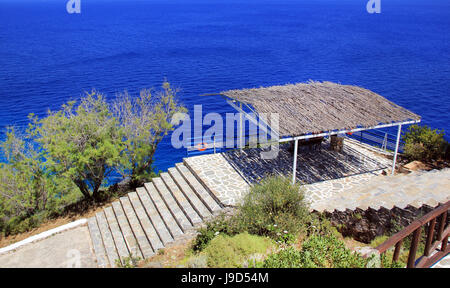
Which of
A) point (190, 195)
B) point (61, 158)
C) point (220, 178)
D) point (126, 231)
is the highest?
point (61, 158)

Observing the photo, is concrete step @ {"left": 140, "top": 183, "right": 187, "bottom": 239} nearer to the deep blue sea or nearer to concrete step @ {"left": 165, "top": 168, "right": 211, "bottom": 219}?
concrete step @ {"left": 165, "top": 168, "right": 211, "bottom": 219}

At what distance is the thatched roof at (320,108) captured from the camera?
12266 millimetres

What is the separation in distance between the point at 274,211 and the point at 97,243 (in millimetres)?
6627

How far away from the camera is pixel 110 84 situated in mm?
37875

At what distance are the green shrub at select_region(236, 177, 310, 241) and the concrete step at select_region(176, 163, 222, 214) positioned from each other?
1361 mm

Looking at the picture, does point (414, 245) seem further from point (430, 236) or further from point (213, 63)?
point (213, 63)

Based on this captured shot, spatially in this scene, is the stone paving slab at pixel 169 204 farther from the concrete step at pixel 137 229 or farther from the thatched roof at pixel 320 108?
the thatched roof at pixel 320 108

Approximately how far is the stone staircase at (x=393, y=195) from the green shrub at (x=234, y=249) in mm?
3012

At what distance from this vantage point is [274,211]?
9641 mm

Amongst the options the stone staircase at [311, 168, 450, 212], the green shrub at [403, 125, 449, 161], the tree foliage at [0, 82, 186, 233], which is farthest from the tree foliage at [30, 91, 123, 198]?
the green shrub at [403, 125, 449, 161]

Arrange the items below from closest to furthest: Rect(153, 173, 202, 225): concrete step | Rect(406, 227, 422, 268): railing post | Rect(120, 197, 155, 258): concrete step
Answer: Rect(406, 227, 422, 268): railing post
Rect(120, 197, 155, 258): concrete step
Rect(153, 173, 202, 225): concrete step

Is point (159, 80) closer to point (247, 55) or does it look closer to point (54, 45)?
point (247, 55)

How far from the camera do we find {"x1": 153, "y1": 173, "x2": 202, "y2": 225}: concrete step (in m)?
11.3

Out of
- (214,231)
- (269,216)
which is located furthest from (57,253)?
(269,216)
